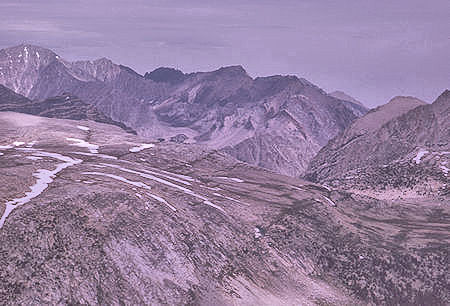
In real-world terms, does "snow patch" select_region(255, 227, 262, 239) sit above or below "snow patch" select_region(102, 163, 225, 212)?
below

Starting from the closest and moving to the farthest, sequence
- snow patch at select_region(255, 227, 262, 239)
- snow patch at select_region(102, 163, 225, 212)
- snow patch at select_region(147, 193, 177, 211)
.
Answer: snow patch at select_region(147, 193, 177, 211) < snow patch at select_region(255, 227, 262, 239) < snow patch at select_region(102, 163, 225, 212)

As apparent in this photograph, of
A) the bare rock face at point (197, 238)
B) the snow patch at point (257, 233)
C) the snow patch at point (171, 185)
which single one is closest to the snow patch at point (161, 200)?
the bare rock face at point (197, 238)

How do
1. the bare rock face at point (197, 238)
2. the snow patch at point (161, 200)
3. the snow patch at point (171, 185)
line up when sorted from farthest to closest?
the snow patch at point (171, 185)
the snow patch at point (161, 200)
the bare rock face at point (197, 238)

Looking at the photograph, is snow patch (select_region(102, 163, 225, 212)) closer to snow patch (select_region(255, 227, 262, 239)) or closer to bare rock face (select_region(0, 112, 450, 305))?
bare rock face (select_region(0, 112, 450, 305))

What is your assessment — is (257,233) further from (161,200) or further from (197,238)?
(161,200)

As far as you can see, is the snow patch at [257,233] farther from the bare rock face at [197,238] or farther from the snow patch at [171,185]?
the snow patch at [171,185]

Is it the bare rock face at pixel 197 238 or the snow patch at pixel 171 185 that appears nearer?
the bare rock face at pixel 197 238

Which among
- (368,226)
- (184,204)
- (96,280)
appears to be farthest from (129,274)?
(368,226)

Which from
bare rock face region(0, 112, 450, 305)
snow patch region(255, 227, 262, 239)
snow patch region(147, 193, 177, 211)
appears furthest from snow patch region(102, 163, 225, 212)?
snow patch region(147, 193, 177, 211)
